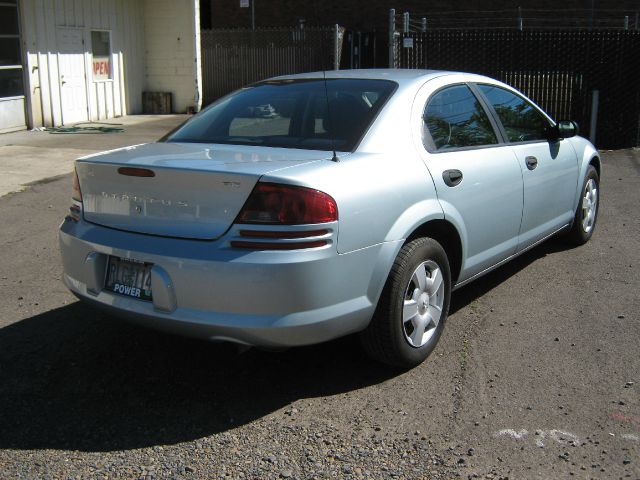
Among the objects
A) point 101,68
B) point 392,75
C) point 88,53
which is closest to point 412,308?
point 392,75

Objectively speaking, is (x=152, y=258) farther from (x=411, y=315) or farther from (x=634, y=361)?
(x=634, y=361)

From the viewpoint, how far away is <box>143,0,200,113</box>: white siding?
19.1 meters

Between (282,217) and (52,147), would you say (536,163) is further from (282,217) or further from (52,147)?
(52,147)

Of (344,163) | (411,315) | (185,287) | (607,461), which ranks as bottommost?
(607,461)

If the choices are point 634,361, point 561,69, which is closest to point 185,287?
point 634,361

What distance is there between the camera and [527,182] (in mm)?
5328

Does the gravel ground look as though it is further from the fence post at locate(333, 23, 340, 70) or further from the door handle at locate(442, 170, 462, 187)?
the fence post at locate(333, 23, 340, 70)

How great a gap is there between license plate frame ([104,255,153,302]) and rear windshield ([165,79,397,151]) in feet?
3.39

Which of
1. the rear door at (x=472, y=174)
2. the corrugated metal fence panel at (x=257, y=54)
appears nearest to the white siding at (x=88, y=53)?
the corrugated metal fence panel at (x=257, y=54)

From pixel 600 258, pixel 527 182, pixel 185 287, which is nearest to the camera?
pixel 185 287

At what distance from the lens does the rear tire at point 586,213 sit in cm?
660

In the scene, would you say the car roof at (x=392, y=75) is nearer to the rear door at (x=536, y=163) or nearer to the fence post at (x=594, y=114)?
the rear door at (x=536, y=163)

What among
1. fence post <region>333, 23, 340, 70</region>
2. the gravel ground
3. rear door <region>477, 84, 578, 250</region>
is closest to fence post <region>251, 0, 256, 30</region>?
fence post <region>333, 23, 340, 70</region>

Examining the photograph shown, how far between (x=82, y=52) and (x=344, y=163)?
14.5m
